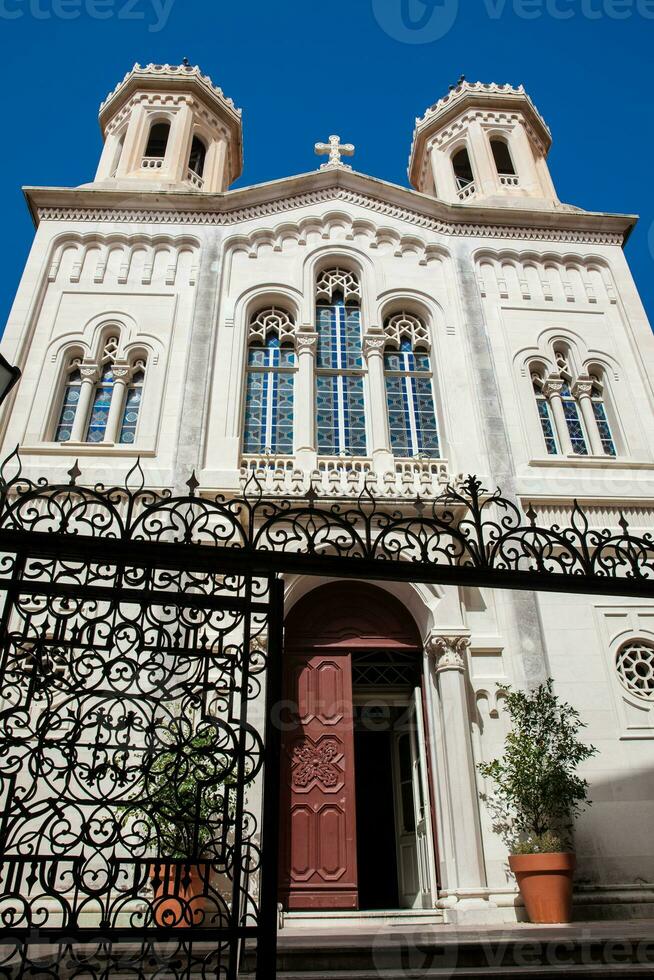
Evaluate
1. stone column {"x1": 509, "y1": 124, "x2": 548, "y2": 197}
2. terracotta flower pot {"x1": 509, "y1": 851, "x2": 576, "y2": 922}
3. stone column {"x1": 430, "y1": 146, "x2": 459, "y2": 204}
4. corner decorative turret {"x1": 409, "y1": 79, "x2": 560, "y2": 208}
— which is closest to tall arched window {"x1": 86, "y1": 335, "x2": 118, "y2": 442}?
terracotta flower pot {"x1": 509, "y1": 851, "x2": 576, "y2": 922}

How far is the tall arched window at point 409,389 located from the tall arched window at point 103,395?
4.20 meters

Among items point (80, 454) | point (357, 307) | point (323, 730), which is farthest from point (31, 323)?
point (323, 730)

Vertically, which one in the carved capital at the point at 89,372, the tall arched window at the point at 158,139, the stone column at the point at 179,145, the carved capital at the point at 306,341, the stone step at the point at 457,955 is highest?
the tall arched window at the point at 158,139

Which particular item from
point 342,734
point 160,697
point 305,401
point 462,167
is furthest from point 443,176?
point 160,697

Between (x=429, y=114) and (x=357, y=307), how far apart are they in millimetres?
7051

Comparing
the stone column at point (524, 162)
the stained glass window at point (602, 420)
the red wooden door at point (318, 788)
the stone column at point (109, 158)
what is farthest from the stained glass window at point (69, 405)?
the stone column at point (524, 162)

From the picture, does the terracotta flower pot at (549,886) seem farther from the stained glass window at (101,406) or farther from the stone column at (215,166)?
the stone column at (215,166)

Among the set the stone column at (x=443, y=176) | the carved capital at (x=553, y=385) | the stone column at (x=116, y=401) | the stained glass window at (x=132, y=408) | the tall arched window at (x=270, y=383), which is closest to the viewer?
the stone column at (x=116, y=401)

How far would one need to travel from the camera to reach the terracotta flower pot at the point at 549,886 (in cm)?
734

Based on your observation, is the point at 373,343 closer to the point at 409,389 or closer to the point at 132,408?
the point at 409,389

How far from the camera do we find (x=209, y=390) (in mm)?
11195

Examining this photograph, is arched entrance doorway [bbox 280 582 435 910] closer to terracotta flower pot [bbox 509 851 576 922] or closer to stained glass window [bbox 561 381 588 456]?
terracotta flower pot [bbox 509 851 576 922]

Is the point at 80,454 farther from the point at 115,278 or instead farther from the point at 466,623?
the point at 466,623

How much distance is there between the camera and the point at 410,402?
1173 centimetres
